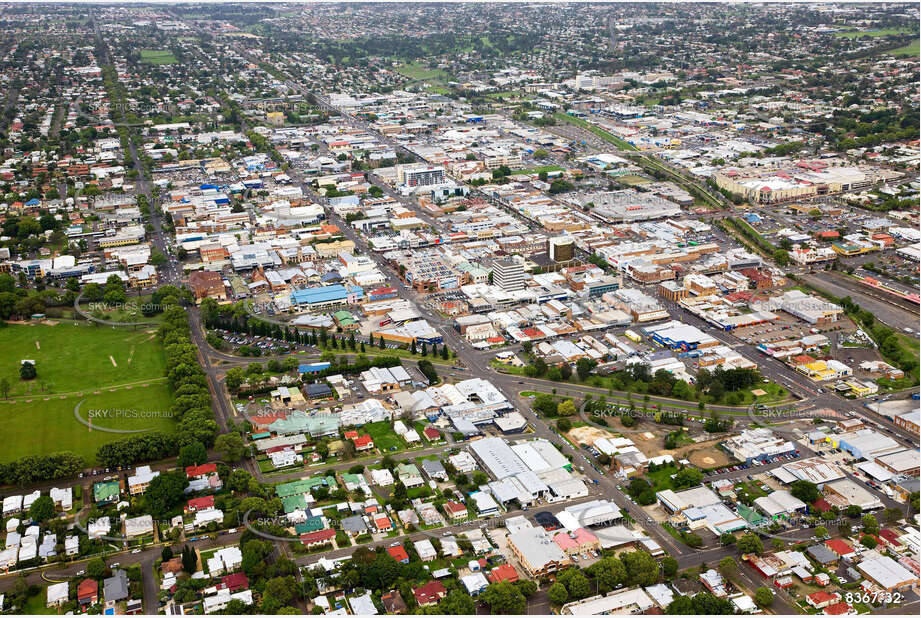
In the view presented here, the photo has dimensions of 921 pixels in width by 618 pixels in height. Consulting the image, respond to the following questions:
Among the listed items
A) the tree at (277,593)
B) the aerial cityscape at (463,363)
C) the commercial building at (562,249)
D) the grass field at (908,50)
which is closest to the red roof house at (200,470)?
the aerial cityscape at (463,363)

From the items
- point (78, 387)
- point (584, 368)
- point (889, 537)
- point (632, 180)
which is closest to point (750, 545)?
point (889, 537)

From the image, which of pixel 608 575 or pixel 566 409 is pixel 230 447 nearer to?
pixel 566 409

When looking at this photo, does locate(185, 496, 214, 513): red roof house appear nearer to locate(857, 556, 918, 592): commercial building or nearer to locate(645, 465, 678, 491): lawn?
locate(645, 465, 678, 491): lawn

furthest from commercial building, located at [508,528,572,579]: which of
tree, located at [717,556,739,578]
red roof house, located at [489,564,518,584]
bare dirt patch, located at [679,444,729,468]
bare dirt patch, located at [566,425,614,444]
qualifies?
bare dirt patch, located at [679,444,729,468]

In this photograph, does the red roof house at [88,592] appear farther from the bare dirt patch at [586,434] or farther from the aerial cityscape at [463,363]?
the bare dirt patch at [586,434]

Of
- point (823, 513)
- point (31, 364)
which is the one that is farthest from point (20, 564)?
point (823, 513)

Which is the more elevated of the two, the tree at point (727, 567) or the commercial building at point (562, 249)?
the commercial building at point (562, 249)
